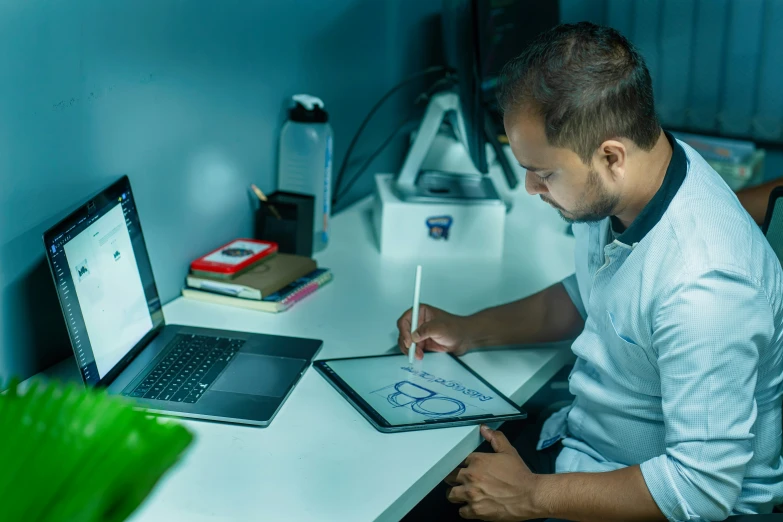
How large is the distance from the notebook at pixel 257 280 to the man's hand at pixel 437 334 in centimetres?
25

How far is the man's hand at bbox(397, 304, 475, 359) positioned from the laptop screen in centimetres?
39

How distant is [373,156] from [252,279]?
70 cm

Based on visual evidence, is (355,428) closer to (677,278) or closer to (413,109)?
(677,278)

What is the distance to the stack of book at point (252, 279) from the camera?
1424 mm

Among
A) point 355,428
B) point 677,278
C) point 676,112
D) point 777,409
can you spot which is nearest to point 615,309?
point 677,278

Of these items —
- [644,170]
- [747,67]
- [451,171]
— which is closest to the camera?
[644,170]

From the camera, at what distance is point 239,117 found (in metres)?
1.55

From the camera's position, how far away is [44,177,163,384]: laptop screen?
104 cm

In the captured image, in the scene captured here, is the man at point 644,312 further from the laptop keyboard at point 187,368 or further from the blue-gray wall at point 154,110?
the blue-gray wall at point 154,110

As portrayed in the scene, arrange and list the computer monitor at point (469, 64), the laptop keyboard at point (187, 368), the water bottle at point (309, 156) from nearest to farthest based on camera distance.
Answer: the laptop keyboard at point (187, 368) → the computer monitor at point (469, 64) → the water bottle at point (309, 156)

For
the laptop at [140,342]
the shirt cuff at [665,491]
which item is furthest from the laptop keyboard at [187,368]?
the shirt cuff at [665,491]

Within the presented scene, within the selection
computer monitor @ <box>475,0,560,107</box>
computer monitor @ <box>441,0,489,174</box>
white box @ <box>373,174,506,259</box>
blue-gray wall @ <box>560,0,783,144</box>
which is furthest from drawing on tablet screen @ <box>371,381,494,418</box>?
blue-gray wall @ <box>560,0,783,144</box>

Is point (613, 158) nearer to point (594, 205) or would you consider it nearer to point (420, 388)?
A: point (594, 205)

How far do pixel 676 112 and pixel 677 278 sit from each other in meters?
1.81
